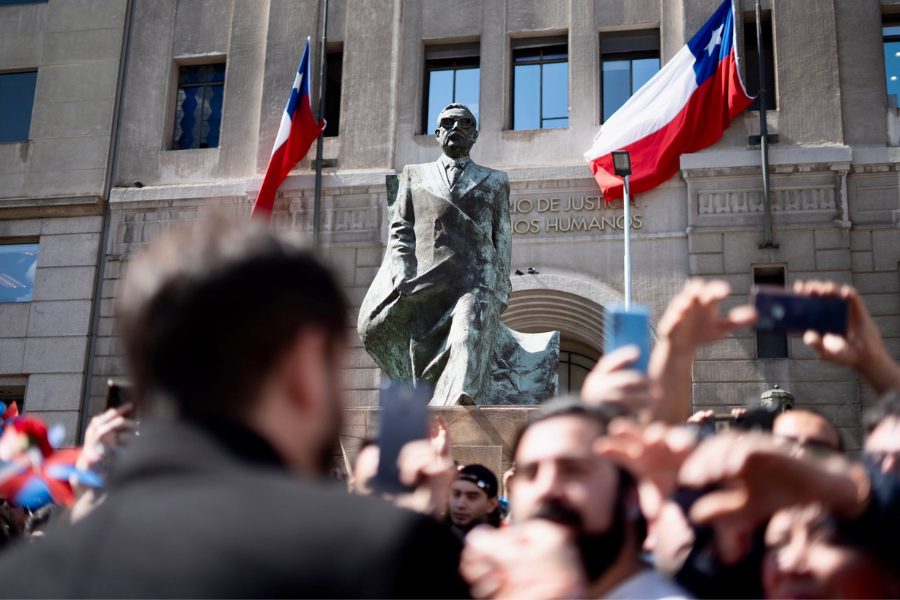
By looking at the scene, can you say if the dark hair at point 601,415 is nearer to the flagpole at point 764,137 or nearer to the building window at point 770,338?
the building window at point 770,338

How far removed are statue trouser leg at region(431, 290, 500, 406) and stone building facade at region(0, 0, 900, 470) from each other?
9.67m

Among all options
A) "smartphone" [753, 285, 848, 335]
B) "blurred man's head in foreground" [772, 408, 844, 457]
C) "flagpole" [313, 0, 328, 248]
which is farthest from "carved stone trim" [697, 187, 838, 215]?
"smartphone" [753, 285, 848, 335]

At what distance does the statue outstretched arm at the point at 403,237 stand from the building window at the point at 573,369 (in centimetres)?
1202

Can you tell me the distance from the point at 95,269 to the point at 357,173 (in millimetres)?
5667

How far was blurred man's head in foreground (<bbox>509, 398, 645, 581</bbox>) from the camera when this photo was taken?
6.17 ft

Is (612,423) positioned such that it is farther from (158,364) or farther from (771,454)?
(158,364)

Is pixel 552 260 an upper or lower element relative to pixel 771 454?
upper

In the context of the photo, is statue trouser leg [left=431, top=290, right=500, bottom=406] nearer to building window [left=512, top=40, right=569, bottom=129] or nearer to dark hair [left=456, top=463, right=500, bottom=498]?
dark hair [left=456, top=463, right=500, bottom=498]

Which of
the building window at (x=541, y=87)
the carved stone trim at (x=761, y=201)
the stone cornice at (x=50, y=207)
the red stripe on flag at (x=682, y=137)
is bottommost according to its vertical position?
the carved stone trim at (x=761, y=201)

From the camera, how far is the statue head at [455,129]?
297 inches

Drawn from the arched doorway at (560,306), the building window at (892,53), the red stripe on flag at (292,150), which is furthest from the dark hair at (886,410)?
the building window at (892,53)

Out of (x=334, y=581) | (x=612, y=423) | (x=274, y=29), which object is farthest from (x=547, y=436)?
(x=274, y=29)

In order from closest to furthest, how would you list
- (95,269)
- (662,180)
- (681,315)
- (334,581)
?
(334,581) → (681,315) → (662,180) → (95,269)

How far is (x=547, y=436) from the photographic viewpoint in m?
1.96
